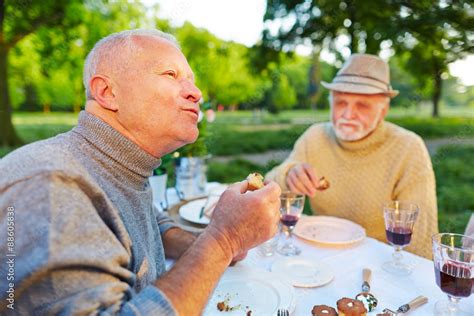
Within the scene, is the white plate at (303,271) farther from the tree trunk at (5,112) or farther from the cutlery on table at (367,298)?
the tree trunk at (5,112)

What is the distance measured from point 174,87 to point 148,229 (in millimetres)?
557

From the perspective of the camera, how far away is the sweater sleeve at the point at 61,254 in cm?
80

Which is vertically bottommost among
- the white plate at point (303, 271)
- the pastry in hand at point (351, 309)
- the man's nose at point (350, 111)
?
the white plate at point (303, 271)

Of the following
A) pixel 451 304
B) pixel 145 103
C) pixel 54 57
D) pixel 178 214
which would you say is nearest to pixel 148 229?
pixel 145 103

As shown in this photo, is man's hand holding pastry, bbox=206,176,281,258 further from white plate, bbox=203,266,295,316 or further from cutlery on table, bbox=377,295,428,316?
cutlery on table, bbox=377,295,428,316

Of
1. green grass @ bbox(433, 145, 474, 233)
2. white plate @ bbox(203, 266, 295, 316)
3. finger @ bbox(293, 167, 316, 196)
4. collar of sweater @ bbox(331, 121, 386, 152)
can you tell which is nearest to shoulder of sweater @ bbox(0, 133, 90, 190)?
white plate @ bbox(203, 266, 295, 316)

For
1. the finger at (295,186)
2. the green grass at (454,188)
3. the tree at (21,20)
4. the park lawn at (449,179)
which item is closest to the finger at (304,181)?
the finger at (295,186)

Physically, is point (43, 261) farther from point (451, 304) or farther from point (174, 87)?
point (451, 304)

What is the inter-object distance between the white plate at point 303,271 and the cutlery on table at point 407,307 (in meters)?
0.30

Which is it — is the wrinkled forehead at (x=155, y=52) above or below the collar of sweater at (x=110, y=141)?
above

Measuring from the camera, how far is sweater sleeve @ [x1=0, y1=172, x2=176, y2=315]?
801 millimetres

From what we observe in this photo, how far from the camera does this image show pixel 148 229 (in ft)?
→ 4.26

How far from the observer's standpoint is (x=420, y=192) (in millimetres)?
2471

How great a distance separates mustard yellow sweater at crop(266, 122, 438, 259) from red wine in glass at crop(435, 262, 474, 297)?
1.17 meters
